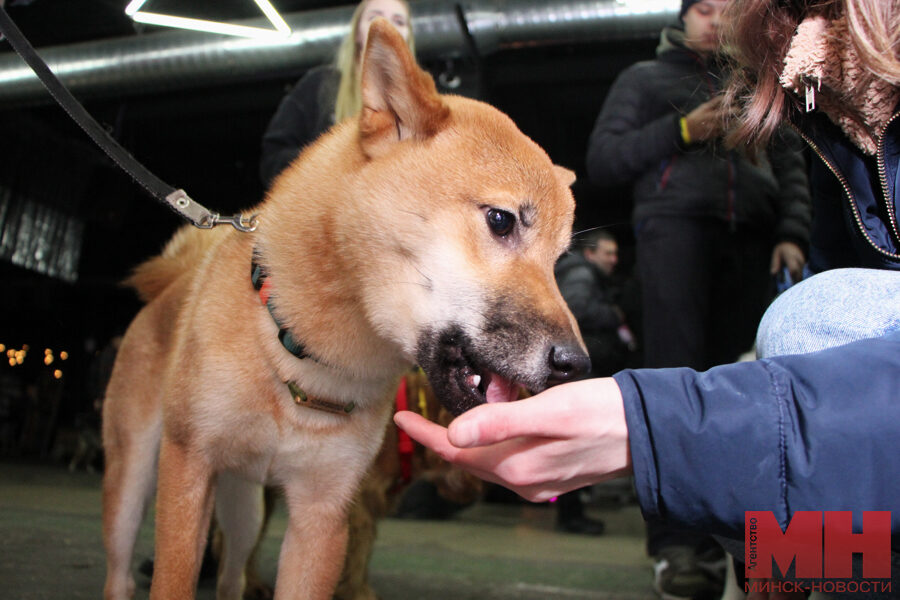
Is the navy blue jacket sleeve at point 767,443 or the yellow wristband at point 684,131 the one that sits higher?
the yellow wristband at point 684,131

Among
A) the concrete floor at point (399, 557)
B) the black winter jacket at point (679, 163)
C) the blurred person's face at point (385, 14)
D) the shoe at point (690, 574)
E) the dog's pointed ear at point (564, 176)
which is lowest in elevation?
the concrete floor at point (399, 557)

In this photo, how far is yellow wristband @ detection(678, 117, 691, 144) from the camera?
2.45 meters

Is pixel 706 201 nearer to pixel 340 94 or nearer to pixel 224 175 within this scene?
pixel 340 94

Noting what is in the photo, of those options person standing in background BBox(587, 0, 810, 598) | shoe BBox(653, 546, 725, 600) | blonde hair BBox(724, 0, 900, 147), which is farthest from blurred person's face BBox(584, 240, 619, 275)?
blonde hair BBox(724, 0, 900, 147)

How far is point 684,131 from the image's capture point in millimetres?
2459

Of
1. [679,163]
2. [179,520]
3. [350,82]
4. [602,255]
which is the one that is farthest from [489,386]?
[602,255]

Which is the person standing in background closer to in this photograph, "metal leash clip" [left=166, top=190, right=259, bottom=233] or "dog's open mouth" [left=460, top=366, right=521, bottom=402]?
"dog's open mouth" [left=460, top=366, right=521, bottom=402]

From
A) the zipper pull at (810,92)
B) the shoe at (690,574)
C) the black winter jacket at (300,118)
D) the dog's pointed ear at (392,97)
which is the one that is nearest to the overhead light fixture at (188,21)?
the black winter jacket at (300,118)

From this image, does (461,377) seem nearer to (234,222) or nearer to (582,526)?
(234,222)

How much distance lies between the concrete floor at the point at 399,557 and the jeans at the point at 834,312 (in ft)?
5.58

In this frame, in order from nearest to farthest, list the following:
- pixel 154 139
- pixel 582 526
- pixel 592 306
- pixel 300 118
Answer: pixel 300 118
pixel 592 306
pixel 154 139
pixel 582 526

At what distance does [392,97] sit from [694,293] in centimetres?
155

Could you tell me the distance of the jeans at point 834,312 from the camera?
1010 millimetres

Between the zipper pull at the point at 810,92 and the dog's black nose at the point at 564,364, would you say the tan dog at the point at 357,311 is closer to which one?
the dog's black nose at the point at 564,364
